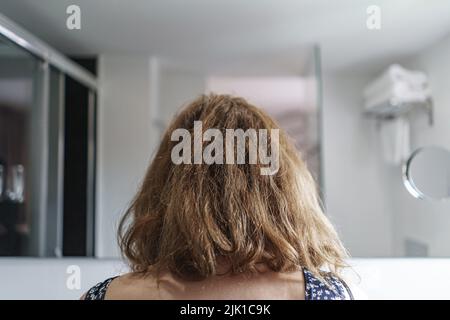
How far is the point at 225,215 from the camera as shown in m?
0.55

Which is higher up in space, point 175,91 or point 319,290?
point 175,91

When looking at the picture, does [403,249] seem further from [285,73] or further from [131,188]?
[131,188]

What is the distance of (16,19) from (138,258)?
2.19 feet

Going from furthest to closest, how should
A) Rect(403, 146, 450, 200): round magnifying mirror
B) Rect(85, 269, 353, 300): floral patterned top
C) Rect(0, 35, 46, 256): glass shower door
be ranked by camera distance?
Rect(0, 35, 46, 256): glass shower door
Rect(403, 146, 450, 200): round magnifying mirror
Rect(85, 269, 353, 300): floral patterned top

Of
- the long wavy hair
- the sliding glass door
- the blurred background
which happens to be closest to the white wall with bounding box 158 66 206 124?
the blurred background

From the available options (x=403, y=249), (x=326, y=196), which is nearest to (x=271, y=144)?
(x=326, y=196)

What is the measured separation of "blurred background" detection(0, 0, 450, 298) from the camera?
90cm

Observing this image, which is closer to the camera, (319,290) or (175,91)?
(319,290)

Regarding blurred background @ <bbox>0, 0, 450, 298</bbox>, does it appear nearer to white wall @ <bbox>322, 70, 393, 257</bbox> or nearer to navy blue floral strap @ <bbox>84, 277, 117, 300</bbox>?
white wall @ <bbox>322, 70, 393, 257</bbox>

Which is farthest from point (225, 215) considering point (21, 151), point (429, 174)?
point (21, 151)

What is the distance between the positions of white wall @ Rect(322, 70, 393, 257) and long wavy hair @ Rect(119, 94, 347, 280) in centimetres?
32

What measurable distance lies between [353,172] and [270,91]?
277 mm

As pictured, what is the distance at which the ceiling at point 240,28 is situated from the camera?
0.90 metres

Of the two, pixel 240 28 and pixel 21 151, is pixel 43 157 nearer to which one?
pixel 21 151
